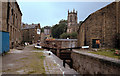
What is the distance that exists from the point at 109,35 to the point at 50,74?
31.9ft

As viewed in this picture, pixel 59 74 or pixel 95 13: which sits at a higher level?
pixel 95 13

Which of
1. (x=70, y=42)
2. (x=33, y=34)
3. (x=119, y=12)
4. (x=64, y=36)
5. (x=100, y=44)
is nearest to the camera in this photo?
(x=119, y=12)

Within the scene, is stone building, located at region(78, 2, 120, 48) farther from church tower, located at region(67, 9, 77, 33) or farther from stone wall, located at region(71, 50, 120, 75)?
church tower, located at region(67, 9, 77, 33)

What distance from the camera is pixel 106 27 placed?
10062 millimetres

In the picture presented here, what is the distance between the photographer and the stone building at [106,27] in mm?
9656

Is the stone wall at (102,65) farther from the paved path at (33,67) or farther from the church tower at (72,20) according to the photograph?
the church tower at (72,20)

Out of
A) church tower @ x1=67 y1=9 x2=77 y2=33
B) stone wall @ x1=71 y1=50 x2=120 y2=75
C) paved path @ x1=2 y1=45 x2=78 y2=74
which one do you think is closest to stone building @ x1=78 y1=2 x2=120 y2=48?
stone wall @ x1=71 y1=50 x2=120 y2=75

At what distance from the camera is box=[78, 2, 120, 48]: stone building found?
31.7ft

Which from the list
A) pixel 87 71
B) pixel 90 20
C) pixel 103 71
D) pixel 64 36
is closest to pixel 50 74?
pixel 103 71

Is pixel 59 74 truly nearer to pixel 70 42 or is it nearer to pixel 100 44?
pixel 100 44

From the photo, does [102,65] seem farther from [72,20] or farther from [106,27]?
[72,20]

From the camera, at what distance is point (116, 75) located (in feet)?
12.8

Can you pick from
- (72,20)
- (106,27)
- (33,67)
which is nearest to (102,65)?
(33,67)

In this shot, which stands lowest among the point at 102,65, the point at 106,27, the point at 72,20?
the point at 102,65
